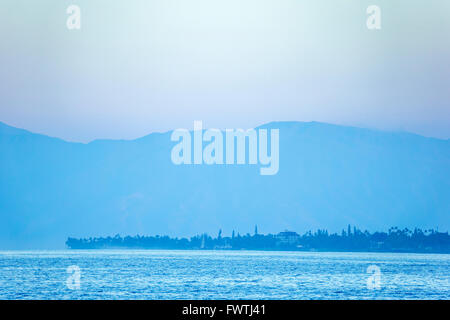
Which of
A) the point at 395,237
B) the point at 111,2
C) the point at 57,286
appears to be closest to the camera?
the point at 111,2

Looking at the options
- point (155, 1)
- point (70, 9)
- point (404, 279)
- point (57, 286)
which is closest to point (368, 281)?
point (404, 279)

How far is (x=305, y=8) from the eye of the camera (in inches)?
805

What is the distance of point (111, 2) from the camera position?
20.4 metres

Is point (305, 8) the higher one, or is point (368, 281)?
point (305, 8)

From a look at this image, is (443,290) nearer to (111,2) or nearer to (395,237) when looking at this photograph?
(111,2)

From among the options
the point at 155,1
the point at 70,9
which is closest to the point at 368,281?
the point at 155,1
